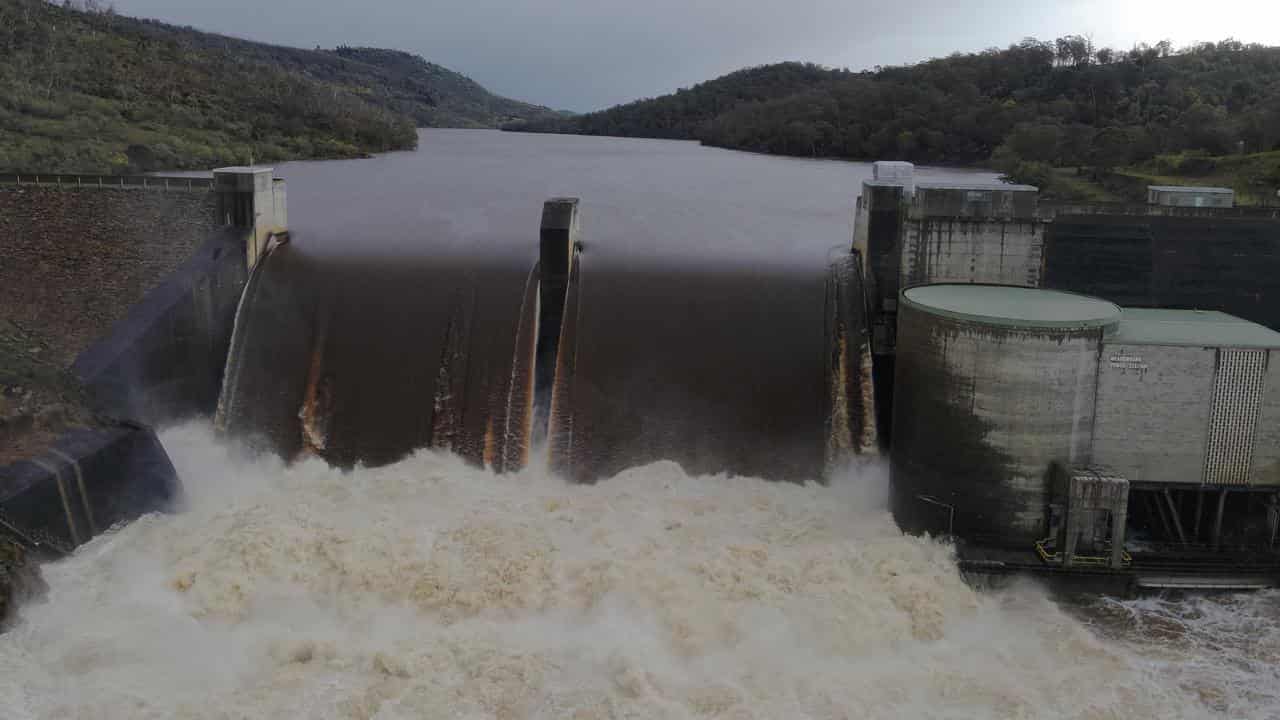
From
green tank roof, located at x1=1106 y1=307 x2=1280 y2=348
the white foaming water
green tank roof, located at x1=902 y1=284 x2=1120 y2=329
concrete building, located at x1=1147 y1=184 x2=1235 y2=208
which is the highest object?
concrete building, located at x1=1147 y1=184 x2=1235 y2=208

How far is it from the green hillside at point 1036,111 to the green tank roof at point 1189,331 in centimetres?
2380

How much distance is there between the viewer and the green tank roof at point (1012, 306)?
13.3 m

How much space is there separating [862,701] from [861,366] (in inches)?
259

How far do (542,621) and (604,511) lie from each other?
2610 mm

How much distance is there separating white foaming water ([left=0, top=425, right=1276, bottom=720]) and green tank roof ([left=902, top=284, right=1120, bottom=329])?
3.15 metres

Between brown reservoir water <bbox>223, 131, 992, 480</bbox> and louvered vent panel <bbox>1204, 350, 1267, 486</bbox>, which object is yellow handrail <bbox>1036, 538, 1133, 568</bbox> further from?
brown reservoir water <bbox>223, 131, 992, 480</bbox>

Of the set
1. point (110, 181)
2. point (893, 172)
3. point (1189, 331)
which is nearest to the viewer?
point (1189, 331)


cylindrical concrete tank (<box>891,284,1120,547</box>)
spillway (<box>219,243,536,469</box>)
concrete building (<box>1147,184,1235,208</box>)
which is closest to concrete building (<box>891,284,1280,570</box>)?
cylindrical concrete tank (<box>891,284,1120,547</box>)

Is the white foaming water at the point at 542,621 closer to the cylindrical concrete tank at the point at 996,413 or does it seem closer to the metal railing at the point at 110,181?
the cylindrical concrete tank at the point at 996,413

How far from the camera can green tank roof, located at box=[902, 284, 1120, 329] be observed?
1329cm

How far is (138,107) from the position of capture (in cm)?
3694

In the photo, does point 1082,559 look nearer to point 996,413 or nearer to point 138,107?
point 996,413

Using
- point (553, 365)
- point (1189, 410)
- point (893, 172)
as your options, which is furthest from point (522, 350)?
point (1189, 410)

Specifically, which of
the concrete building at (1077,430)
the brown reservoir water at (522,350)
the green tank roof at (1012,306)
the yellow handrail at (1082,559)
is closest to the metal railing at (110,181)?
the brown reservoir water at (522,350)
